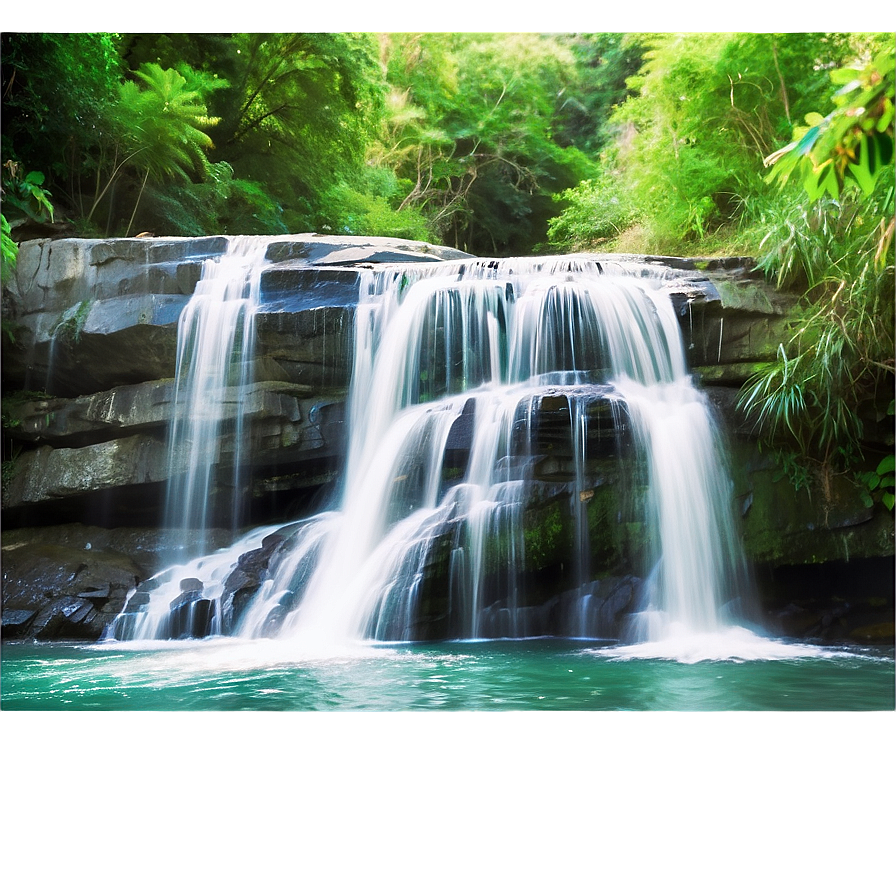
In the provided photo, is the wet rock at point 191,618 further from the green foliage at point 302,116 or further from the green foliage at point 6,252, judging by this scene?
the green foliage at point 302,116

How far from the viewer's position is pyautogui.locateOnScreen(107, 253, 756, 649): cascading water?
404 cm

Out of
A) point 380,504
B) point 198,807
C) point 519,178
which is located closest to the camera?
point 198,807

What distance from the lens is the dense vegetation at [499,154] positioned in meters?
4.30

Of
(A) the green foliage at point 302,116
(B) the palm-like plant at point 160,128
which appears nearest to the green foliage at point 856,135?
(A) the green foliage at point 302,116

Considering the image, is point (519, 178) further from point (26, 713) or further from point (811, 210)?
point (26, 713)

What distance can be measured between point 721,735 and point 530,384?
7.30 feet

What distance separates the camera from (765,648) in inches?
152

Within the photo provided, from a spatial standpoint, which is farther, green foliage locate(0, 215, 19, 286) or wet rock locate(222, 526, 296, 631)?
green foliage locate(0, 215, 19, 286)

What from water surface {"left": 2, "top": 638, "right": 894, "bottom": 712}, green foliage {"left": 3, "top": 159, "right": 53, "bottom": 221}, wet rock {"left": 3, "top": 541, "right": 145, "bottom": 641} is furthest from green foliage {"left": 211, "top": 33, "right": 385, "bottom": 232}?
water surface {"left": 2, "top": 638, "right": 894, "bottom": 712}

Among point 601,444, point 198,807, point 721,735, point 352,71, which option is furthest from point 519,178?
point 198,807

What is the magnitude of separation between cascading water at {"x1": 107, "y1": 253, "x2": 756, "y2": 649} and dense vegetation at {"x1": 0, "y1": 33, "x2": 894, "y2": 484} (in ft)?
2.08

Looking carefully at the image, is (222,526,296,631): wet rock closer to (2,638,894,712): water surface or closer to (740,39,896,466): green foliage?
(2,638,894,712): water surface

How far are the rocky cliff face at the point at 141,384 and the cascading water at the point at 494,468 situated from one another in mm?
166

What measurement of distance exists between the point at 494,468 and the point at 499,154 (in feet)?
12.7
